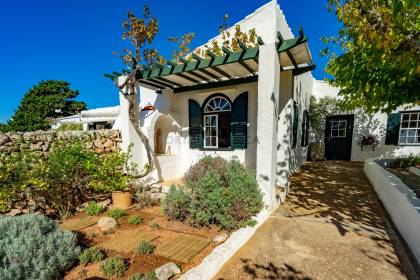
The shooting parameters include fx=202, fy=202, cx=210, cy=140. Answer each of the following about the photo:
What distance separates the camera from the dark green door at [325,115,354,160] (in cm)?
1072

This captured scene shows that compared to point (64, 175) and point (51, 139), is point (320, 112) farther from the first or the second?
point (51, 139)

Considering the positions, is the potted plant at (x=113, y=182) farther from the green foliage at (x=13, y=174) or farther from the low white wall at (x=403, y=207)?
the low white wall at (x=403, y=207)

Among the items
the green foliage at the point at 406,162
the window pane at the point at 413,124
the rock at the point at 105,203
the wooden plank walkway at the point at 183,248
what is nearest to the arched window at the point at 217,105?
the rock at the point at 105,203

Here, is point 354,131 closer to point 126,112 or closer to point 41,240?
point 126,112

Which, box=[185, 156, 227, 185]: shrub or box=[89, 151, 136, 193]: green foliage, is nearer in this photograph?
box=[89, 151, 136, 193]: green foliage

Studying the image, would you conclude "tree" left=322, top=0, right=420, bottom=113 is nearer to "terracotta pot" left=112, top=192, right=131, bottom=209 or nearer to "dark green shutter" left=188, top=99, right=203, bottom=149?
"dark green shutter" left=188, top=99, right=203, bottom=149

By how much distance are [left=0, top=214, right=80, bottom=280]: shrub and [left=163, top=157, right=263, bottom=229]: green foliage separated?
1753 millimetres

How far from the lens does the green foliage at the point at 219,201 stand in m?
3.63

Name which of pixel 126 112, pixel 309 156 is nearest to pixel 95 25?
pixel 126 112

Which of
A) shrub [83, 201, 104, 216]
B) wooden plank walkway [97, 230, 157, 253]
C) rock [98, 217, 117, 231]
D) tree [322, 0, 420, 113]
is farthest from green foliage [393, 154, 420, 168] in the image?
shrub [83, 201, 104, 216]

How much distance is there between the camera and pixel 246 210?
3707mm

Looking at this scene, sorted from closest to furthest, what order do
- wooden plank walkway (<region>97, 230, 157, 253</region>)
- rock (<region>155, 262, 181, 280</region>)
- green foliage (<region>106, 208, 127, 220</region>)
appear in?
rock (<region>155, 262, 181, 280</region>), wooden plank walkway (<region>97, 230, 157, 253</region>), green foliage (<region>106, 208, 127, 220</region>)

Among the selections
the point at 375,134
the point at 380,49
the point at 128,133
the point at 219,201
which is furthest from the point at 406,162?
the point at 128,133

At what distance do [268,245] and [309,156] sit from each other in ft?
31.3
